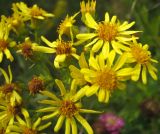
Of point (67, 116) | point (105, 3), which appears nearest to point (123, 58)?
point (67, 116)

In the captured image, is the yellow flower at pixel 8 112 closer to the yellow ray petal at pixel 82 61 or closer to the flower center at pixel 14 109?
the flower center at pixel 14 109

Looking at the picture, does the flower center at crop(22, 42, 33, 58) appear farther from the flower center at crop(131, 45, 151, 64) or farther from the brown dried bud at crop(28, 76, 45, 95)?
the flower center at crop(131, 45, 151, 64)

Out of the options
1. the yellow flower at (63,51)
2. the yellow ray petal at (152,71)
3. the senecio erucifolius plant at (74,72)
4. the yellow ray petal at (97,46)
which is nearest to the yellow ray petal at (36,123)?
the senecio erucifolius plant at (74,72)

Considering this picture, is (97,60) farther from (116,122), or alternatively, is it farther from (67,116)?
(116,122)

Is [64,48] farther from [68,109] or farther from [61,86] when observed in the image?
[68,109]

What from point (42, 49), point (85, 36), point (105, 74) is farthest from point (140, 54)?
point (42, 49)

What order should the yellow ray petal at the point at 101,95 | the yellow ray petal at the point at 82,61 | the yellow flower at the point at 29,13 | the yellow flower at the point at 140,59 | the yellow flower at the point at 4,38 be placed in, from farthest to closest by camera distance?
the yellow flower at the point at 29,13
the yellow flower at the point at 4,38
the yellow flower at the point at 140,59
the yellow ray petal at the point at 82,61
the yellow ray petal at the point at 101,95

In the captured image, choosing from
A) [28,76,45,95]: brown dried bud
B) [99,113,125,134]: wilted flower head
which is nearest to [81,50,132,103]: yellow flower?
[28,76,45,95]: brown dried bud

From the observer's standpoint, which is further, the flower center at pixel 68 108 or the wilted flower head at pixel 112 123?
the wilted flower head at pixel 112 123

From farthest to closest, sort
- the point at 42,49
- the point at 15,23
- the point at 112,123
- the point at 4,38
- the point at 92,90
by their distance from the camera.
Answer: the point at 112,123, the point at 15,23, the point at 4,38, the point at 42,49, the point at 92,90
